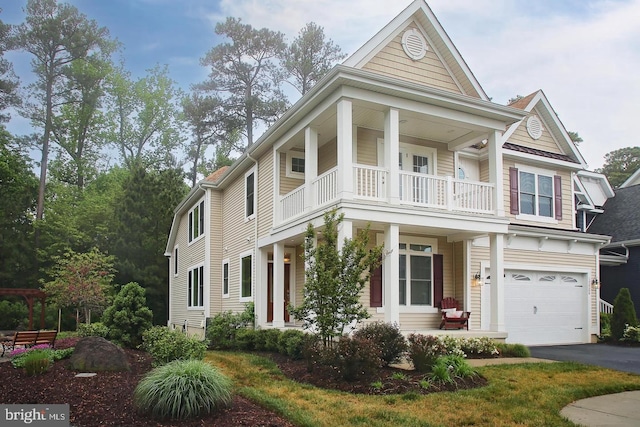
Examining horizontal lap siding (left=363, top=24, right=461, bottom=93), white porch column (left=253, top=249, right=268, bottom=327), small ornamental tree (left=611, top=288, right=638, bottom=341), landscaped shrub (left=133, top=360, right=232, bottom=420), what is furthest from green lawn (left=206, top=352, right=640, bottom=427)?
small ornamental tree (left=611, top=288, right=638, bottom=341)

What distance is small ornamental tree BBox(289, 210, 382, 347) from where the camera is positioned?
399 inches

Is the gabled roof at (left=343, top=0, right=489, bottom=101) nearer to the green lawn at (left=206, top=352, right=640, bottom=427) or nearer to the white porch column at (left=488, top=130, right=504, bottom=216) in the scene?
the white porch column at (left=488, top=130, right=504, bottom=216)

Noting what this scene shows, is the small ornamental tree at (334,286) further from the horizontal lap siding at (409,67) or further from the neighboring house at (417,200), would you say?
the horizontal lap siding at (409,67)

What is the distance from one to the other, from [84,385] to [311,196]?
6.69m

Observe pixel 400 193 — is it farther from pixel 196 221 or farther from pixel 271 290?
pixel 196 221

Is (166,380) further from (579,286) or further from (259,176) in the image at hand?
(579,286)

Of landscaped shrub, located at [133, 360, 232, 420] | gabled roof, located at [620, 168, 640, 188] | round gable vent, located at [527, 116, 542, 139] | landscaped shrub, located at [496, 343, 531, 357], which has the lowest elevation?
landscaped shrub, located at [496, 343, 531, 357]

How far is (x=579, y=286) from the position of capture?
1850cm

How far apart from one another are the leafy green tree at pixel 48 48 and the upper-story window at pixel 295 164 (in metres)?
24.3

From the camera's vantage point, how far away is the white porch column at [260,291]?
54.1 ft

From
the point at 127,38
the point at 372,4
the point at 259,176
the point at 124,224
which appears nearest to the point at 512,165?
the point at 372,4

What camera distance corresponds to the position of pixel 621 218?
2266 centimetres

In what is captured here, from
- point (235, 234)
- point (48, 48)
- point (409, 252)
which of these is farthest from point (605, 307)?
point (48, 48)

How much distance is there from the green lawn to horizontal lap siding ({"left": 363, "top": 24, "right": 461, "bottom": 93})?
741 centimetres
